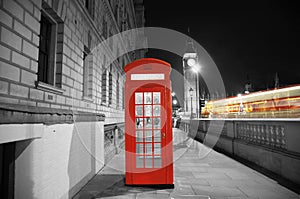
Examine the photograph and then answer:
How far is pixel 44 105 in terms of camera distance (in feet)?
13.7

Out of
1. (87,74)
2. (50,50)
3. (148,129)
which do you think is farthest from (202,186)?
(87,74)

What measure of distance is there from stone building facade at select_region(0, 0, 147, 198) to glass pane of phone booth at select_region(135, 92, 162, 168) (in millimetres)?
1358

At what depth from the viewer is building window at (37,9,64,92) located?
482 cm

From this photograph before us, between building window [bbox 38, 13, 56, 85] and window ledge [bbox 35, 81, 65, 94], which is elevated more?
building window [bbox 38, 13, 56, 85]

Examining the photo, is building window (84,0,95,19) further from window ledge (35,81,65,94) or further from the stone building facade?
window ledge (35,81,65,94)

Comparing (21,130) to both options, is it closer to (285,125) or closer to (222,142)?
(285,125)

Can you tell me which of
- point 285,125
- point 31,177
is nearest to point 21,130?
point 31,177

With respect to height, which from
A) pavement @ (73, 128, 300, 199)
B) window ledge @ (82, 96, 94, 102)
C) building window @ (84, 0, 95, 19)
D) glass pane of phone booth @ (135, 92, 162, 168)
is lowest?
pavement @ (73, 128, 300, 199)

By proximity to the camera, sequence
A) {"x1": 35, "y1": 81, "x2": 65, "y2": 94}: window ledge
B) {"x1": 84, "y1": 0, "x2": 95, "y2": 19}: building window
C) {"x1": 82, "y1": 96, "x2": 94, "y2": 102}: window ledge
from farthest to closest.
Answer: {"x1": 84, "y1": 0, "x2": 95, "y2": 19}: building window, {"x1": 82, "y1": 96, "x2": 94, "y2": 102}: window ledge, {"x1": 35, "y1": 81, "x2": 65, "y2": 94}: window ledge

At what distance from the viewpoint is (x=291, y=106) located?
67.8 ft

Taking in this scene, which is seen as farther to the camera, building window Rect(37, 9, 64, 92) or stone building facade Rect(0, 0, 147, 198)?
building window Rect(37, 9, 64, 92)

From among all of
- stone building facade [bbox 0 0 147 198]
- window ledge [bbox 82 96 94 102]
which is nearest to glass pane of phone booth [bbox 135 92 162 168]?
stone building facade [bbox 0 0 147 198]

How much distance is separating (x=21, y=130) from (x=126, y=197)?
2.65 meters

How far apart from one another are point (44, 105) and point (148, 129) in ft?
7.87
